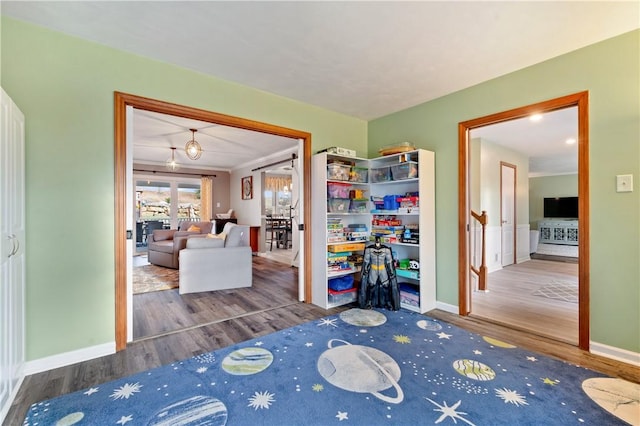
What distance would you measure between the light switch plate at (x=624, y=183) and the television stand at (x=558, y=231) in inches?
301

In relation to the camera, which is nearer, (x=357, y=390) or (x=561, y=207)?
(x=357, y=390)

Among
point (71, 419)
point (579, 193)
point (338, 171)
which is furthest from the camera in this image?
point (338, 171)

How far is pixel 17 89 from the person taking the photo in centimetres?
192

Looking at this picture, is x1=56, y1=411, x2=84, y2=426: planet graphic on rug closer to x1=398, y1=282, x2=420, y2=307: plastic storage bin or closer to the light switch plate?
x1=398, y1=282, x2=420, y2=307: plastic storage bin

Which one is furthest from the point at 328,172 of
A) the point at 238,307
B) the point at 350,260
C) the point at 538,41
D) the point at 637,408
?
the point at 637,408

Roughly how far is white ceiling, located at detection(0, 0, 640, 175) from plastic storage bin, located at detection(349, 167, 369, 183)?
42.7 inches

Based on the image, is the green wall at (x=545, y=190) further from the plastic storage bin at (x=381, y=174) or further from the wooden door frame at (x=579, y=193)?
the plastic storage bin at (x=381, y=174)

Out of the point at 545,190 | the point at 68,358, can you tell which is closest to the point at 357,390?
the point at 68,358

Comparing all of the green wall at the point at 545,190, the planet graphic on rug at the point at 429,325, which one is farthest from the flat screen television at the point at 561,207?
the planet graphic on rug at the point at 429,325

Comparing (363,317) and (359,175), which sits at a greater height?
(359,175)

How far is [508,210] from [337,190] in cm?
463

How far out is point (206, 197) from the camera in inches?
331

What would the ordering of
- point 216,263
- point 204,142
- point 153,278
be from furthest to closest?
1. point 204,142
2. point 153,278
3. point 216,263

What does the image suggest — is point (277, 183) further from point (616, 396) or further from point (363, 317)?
point (616, 396)
